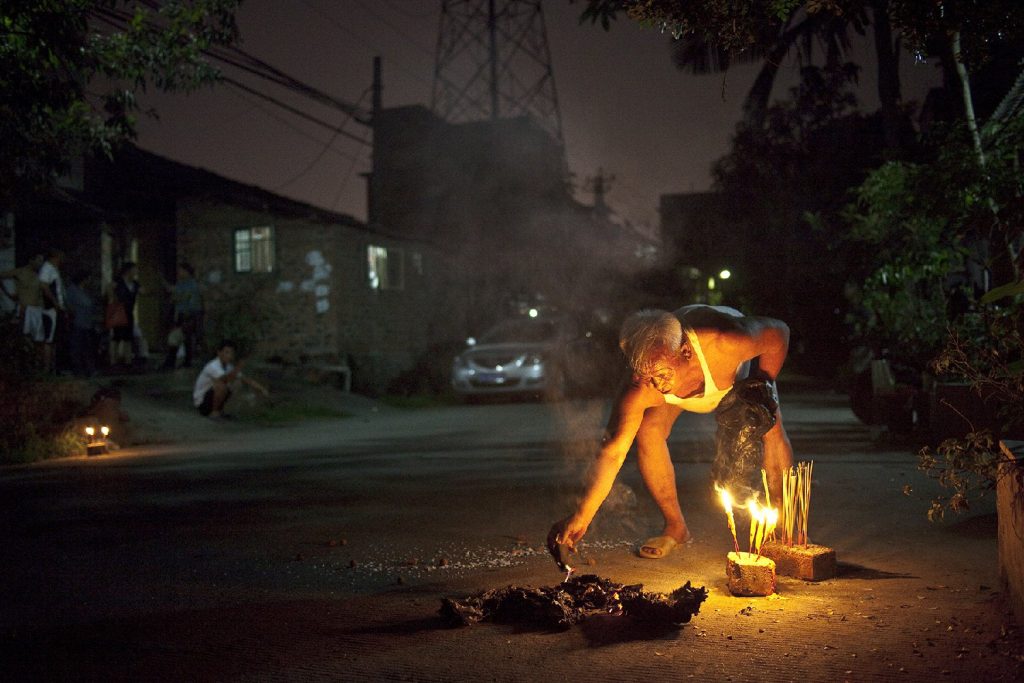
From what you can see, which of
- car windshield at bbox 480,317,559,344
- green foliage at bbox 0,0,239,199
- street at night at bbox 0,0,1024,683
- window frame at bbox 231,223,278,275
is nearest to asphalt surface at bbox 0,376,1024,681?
street at night at bbox 0,0,1024,683

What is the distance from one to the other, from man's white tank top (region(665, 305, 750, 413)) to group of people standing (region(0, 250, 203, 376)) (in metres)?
10.2

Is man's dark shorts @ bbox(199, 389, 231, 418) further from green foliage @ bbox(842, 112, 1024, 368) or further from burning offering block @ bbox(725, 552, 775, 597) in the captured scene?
burning offering block @ bbox(725, 552, 775, 597)

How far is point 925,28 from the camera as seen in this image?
502 centimetres

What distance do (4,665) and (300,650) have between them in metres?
1.14

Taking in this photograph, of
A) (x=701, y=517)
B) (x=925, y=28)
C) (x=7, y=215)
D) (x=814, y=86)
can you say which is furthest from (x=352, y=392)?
(x=925, y=28)

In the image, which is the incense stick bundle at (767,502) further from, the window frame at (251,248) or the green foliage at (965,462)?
the window frame at (251,248)

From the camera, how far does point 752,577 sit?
4641 mm

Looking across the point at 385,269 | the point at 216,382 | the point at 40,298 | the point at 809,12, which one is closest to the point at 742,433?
the point at 809,12

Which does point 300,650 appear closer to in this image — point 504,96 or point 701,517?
point 701,517

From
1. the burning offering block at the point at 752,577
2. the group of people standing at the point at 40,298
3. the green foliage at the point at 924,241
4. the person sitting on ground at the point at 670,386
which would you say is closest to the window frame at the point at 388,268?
the group of people standing at the point at 40,298

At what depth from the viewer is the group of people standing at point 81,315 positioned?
14.9m

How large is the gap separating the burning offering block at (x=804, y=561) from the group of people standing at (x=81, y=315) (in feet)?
35.5

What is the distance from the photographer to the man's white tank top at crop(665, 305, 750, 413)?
5086 mm

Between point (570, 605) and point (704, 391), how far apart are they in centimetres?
156
